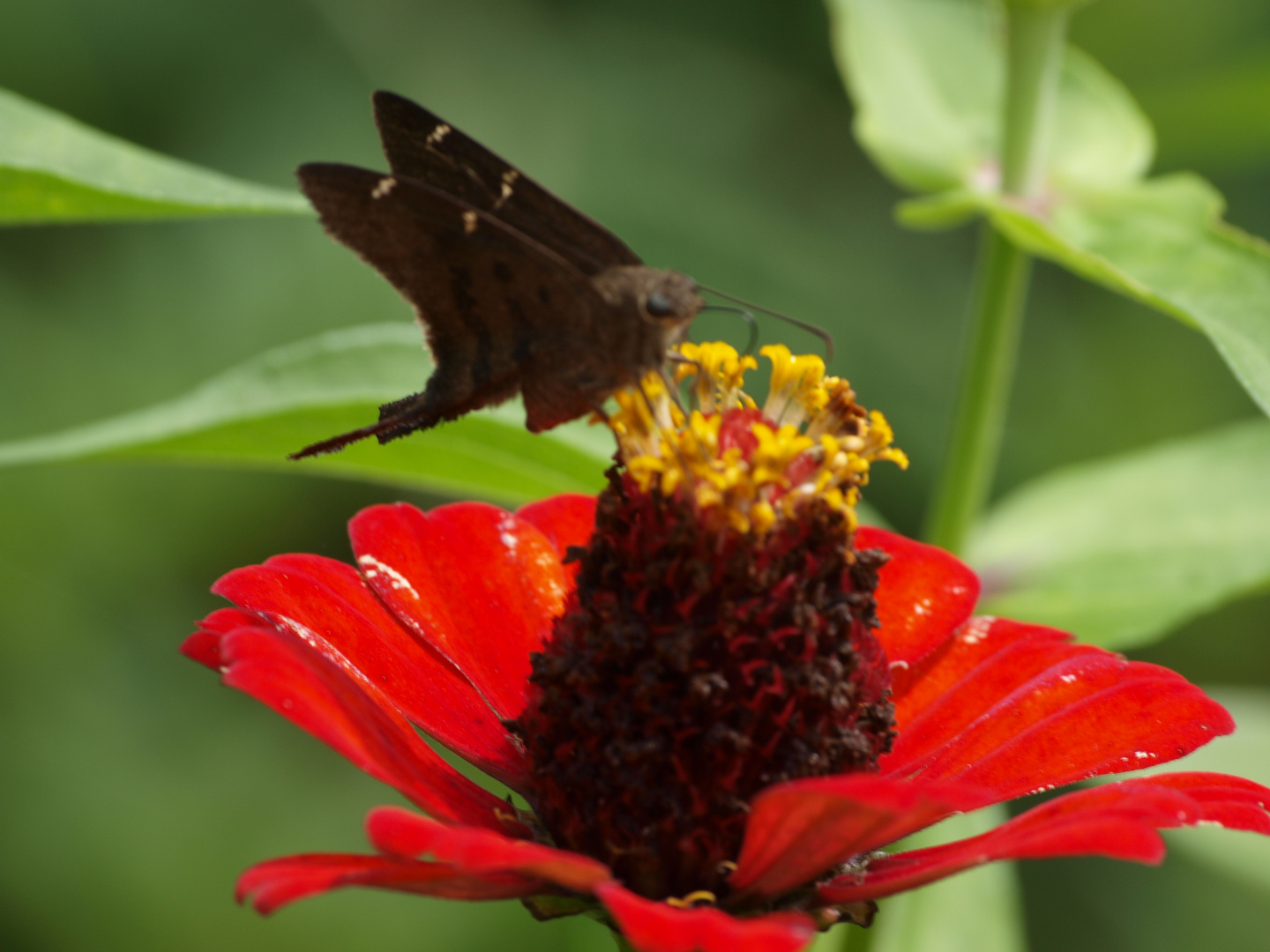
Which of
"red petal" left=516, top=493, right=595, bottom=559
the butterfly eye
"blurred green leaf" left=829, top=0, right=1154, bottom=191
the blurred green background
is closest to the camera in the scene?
the butterfly eye

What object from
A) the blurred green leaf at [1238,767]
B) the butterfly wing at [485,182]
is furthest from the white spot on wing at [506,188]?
the blurred green leaf at [1238,767]

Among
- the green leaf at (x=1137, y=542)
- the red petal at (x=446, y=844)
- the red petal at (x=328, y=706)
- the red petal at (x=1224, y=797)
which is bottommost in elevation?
the red petal at (x=446, y=844)

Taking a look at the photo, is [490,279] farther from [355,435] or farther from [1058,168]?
[1058,168]

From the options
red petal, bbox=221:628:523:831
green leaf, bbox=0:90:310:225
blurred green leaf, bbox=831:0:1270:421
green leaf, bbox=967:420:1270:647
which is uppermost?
blurred green leaf, bbox=831:0:1270:421

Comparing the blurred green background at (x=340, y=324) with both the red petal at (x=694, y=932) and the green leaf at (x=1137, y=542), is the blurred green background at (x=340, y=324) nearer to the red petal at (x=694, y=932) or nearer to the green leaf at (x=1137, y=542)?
the green leaf at (x=1137, y=542)

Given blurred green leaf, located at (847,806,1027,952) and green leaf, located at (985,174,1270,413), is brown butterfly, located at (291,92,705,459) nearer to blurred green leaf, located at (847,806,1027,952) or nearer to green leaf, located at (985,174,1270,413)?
green leaf, located at (985,174,1270,413)

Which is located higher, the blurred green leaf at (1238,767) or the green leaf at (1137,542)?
the green leaf at (1137,542)

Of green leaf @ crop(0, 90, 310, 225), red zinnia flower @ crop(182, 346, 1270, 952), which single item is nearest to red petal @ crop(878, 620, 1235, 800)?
red zinnia flower @ crop(182, 346, 1270, 952)

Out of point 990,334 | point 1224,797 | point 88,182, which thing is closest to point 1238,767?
point 990,334
